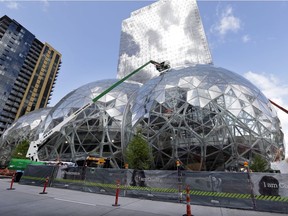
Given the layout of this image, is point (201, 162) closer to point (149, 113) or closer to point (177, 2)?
point (149, 113)

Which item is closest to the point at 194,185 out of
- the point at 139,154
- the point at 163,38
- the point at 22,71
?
the point at 139,154

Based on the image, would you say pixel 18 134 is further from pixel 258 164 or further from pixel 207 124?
pixel 258 164

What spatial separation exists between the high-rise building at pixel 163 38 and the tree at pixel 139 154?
140 feet

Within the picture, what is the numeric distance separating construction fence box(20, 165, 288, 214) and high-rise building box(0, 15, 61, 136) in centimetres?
8955

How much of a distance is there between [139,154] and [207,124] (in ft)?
23.2

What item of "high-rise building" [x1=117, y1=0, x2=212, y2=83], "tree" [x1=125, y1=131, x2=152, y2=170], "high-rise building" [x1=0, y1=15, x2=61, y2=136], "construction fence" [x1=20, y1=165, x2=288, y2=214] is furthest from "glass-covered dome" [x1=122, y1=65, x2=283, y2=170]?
"high-rise building" [x1=0, y1=15, x2=61, y2=136]

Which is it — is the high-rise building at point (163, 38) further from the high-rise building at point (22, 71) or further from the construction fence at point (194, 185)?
the high-rise building at point (22, 71)

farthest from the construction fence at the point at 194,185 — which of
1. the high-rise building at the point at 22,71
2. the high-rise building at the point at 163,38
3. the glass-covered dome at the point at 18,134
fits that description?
the high-rise building at the point at 22,71

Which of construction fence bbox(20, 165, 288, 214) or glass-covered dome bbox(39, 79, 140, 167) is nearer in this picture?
construction fence bbox(20, 165, 288, 214)

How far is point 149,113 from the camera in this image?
20391 millimetres

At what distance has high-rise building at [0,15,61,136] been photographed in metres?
87.7

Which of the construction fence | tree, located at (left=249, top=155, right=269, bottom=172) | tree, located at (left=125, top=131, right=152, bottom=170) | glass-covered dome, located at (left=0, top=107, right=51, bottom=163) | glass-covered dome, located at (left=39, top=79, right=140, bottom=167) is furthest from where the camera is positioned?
glass-covered dome, located at (left=0, top=107, right=51, bottom=163)

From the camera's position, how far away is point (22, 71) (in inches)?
3848

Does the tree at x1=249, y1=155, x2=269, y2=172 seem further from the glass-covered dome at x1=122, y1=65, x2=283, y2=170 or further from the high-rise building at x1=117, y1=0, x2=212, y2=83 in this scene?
the high-rise building at x1=117, y1=0, x2=212, y2=83
